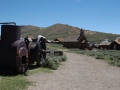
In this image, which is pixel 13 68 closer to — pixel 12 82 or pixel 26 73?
pixel 26 73

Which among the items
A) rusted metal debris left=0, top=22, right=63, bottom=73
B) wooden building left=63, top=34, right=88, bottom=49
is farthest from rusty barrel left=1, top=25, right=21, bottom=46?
wooden building left=63, top=34, right=88, bottom=49

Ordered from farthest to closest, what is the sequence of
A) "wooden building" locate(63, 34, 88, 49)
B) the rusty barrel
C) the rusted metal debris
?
1. "wooden building" locate(63, 34, 88, 49)
2. the rusty barrel
3. the rusted metal debris

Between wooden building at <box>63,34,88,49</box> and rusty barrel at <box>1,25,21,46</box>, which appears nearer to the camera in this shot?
rusty barrel at <box>1,25,21,46</box>

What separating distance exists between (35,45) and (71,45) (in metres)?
48.1

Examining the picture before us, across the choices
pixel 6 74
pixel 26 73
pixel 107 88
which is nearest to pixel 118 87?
pixel 107 88

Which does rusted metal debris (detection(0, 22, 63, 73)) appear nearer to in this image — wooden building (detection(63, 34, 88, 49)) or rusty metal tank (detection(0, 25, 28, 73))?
rusty metal tank (detection(0, 25, 28, 73))

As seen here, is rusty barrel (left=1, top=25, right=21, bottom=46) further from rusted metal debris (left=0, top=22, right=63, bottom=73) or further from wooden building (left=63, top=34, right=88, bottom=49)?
wooden building (left=63, top=34, right=88, bottom=49)

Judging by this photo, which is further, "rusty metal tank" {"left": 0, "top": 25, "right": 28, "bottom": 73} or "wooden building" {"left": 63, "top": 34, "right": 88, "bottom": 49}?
"wooden building" {"left": 63, "top": 34, "right": 88, "bottom": 49}

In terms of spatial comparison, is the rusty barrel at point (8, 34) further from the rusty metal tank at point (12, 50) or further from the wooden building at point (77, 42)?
the wooden building at point (77, 42)

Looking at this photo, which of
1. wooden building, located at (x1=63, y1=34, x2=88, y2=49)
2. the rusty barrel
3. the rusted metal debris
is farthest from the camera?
wooden building, located at (x1=63, y1=34, x2=88, y2=49)

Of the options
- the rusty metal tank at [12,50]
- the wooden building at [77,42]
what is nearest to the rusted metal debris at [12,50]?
the rusty metal tank at [12,50]

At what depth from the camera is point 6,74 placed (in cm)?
1013

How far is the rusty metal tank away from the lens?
10102 millimetres

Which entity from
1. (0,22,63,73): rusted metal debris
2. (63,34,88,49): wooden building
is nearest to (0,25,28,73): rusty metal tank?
(0,22,63,73): rusted metal debris
